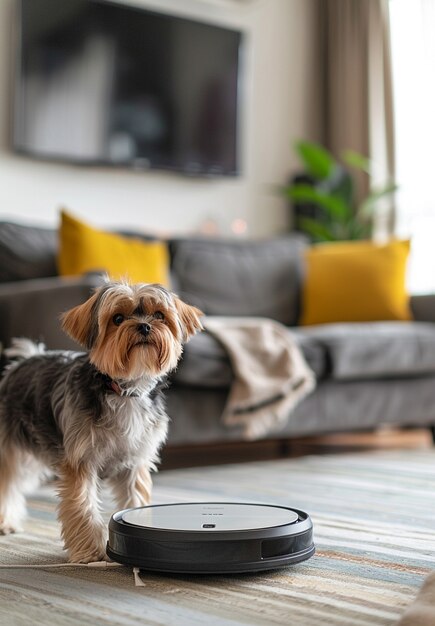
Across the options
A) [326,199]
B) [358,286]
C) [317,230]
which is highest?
[326,199]

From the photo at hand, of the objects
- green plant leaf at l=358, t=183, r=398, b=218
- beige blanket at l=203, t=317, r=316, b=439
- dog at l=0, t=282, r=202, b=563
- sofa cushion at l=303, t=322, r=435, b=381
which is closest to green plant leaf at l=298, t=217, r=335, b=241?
green plant leaf at l=358, t=183, r=398, b=218

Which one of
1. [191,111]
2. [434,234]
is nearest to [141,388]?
[191,111]

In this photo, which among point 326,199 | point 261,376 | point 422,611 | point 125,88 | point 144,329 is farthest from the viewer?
point 326,199

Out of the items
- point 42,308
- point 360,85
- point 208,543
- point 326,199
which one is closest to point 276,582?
point 208,543

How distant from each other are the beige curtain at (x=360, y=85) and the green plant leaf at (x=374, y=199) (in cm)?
20

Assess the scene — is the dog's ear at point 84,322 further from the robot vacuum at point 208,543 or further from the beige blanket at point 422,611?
the beige blanket at point 422,611

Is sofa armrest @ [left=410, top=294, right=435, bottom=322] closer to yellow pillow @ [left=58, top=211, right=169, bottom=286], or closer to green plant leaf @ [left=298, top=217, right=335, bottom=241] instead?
green plant leaf @ [left=298, top=217, right=335, bottom=241]

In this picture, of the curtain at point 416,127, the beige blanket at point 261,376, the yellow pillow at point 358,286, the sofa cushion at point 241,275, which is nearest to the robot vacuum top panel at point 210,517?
the beige blanket at point 261,376

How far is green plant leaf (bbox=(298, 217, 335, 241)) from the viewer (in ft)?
17.0

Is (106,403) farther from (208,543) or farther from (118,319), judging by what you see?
(208,543)

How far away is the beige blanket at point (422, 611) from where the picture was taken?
1.26 meters

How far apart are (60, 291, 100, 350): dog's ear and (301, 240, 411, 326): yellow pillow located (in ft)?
8.23

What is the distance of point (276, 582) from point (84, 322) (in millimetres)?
629

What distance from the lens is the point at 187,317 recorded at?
1.82 m
